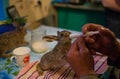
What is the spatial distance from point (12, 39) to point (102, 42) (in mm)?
606

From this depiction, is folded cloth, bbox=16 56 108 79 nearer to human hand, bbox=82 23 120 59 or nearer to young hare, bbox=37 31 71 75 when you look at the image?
young hare, bbox=37 31 71 75

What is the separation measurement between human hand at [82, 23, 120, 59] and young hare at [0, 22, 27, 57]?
0.52 m

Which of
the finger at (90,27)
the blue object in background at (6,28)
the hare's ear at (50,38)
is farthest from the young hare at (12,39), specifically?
the finger at (90,27)

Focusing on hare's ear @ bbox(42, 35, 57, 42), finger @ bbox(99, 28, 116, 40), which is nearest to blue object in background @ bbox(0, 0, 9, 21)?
hare's ear @ bbox(42, 35, 57, 42)

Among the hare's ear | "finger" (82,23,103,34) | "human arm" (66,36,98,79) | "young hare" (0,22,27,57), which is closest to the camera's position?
"human arm" (66,36,98,79)

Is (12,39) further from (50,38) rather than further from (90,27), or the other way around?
(90,27)

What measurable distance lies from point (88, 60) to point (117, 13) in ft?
2.88

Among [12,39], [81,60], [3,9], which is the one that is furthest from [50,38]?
[81,60]

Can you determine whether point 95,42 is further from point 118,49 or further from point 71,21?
point 71,21

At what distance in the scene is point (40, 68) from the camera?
1.16m

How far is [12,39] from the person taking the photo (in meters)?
1.37

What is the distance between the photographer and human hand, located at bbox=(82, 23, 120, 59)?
1.00 metres

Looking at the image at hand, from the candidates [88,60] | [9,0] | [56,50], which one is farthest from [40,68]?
[9,0]

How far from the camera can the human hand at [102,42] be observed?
3.28 ft
